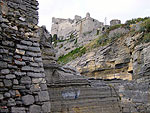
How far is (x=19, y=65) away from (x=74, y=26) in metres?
45.4

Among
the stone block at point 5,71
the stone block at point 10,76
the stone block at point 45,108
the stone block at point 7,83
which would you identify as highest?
the stone block at point 5,71

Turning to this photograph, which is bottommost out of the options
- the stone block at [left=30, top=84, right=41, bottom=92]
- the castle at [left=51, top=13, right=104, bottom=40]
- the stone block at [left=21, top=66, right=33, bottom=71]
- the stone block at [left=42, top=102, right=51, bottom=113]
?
the stone block at [left=42, top=102, right=51, bottom=113]

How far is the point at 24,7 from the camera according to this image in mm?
5059

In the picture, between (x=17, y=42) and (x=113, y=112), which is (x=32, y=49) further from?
(x=113, y=112)

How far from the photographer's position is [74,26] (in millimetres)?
48812

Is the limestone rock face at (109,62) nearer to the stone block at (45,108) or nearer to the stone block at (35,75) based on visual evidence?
the stone block at (35,75)

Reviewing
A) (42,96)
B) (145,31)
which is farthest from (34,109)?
(145,31)

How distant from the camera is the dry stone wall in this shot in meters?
3.80

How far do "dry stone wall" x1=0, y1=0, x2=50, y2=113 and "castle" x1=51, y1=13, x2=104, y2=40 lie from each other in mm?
32795

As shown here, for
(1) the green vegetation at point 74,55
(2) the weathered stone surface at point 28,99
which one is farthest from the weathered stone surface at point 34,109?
(1) the green vegetation at point 74,55

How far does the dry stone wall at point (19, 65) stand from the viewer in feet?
12.5

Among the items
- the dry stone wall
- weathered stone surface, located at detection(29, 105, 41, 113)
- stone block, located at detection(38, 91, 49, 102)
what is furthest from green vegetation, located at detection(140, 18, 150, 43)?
weathered stone surface, located at detection(29, 105, 41, 113)

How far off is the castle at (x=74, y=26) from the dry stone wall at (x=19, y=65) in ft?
108

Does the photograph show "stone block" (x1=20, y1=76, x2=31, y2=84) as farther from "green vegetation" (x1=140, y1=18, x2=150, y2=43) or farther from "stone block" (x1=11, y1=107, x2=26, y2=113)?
"green vegetation" (x1=140, y1=18, x2=150, y2=43)
